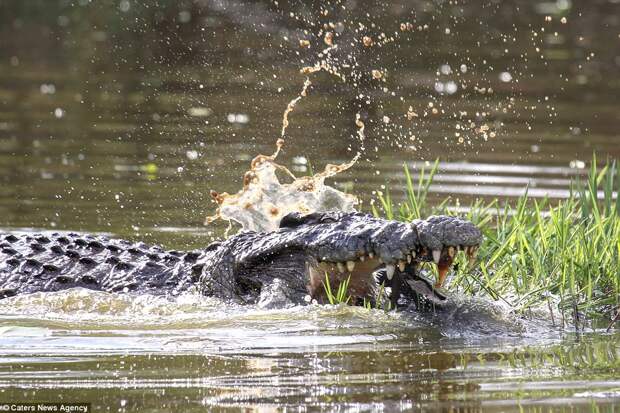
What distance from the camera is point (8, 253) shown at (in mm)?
7625

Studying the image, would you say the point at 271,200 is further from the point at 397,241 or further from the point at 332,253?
the point at 397,241

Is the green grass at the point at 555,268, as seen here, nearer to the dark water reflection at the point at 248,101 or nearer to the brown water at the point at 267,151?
the brown water at the point at 267,151

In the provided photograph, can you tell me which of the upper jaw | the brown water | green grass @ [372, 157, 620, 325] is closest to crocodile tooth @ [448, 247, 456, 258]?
the upper jaw

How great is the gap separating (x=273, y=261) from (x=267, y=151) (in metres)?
5.72

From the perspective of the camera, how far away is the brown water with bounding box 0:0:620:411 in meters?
5.33

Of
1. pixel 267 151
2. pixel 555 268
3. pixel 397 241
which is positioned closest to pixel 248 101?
pixel 267 151

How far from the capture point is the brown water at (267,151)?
5328 mm

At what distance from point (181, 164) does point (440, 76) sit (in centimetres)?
626

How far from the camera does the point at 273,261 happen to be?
6.83 meters

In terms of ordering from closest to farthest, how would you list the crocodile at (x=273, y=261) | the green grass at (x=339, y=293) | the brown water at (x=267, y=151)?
the brown water at (x=267, y=151)
the crocodile at (x=273, y=261)
the green grass at (x=339, y=293)

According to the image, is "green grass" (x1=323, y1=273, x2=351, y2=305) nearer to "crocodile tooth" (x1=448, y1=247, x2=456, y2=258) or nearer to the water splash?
"crocodile tooth" (x1=448, y1=247, x2=456, y2=258)

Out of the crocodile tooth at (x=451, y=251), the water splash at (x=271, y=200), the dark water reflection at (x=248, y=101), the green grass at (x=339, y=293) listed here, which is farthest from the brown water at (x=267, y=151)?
the water splash at (x=271, y=200)

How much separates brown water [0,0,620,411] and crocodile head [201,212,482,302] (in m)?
0.26

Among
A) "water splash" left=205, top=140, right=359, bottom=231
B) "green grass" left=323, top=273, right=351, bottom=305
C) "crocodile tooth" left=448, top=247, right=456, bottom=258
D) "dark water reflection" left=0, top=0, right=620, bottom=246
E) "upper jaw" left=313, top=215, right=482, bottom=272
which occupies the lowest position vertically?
"green grass" left=323, top=273, right=351, bottom=305
